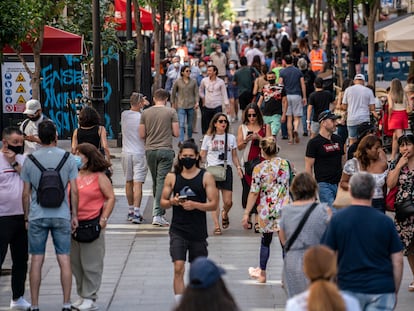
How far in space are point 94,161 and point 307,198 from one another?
2.44 metres

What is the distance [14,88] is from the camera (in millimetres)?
18188

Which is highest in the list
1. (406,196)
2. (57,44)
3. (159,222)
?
(57,44)

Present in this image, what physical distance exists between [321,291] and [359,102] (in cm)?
1399

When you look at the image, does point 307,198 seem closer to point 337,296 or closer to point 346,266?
point 346,266

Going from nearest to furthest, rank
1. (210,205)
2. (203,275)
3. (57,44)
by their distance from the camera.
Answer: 1. (203,275)
2. (210,205)
3. (57,44)

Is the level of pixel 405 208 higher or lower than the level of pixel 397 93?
lower

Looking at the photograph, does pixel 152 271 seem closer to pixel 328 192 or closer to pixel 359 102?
pixel 328 192

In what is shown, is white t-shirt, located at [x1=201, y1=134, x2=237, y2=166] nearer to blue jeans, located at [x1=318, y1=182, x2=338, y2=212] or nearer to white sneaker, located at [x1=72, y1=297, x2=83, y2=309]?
blue jeans, located at [x1=318, y1=182, x2=338, y2=212]

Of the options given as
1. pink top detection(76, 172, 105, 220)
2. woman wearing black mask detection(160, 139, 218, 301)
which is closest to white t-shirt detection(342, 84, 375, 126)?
woman wearing black mask detection(160, 139, 218, 301)

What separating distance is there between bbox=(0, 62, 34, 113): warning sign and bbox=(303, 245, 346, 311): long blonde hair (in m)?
12.1

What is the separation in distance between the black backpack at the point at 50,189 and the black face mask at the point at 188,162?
3.52ft

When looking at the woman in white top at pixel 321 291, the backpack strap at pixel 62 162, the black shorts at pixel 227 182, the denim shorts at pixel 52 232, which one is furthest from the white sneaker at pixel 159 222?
the woman in white top at pixel 321 291

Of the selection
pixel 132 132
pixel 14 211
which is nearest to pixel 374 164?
pixel 14 211

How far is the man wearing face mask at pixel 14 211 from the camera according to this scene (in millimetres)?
10594
